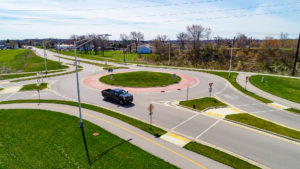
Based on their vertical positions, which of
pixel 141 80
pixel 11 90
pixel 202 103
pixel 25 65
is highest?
pixel 25 65

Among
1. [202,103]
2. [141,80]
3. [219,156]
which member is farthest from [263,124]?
[141,80]

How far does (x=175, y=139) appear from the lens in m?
14.0

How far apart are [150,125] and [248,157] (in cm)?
777

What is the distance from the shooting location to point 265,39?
9700 cm

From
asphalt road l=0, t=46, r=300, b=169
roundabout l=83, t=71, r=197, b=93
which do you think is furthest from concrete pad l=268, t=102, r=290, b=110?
roundabout l=83, t=71, r=197, b=93

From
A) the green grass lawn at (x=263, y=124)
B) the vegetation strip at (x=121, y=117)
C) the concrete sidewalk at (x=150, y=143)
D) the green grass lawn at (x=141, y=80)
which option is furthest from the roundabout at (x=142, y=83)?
the green grass lawn at (x=263, y=124)

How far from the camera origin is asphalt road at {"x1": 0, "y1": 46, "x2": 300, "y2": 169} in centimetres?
1216

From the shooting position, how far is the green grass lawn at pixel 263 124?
581 inches

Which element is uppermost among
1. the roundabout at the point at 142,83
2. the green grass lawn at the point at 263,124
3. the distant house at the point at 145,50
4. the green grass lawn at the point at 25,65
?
the distant house at the point at 145,50

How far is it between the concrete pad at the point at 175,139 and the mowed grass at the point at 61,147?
104 inches

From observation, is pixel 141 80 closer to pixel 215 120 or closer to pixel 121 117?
pixel 121 117

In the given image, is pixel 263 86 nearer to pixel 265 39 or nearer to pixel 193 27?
pixel 193 27

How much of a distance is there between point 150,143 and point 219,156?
16.1 ft

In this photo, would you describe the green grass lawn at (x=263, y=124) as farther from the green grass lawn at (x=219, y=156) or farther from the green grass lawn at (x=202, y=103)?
the green grass lawn at (x=219, y=156)
